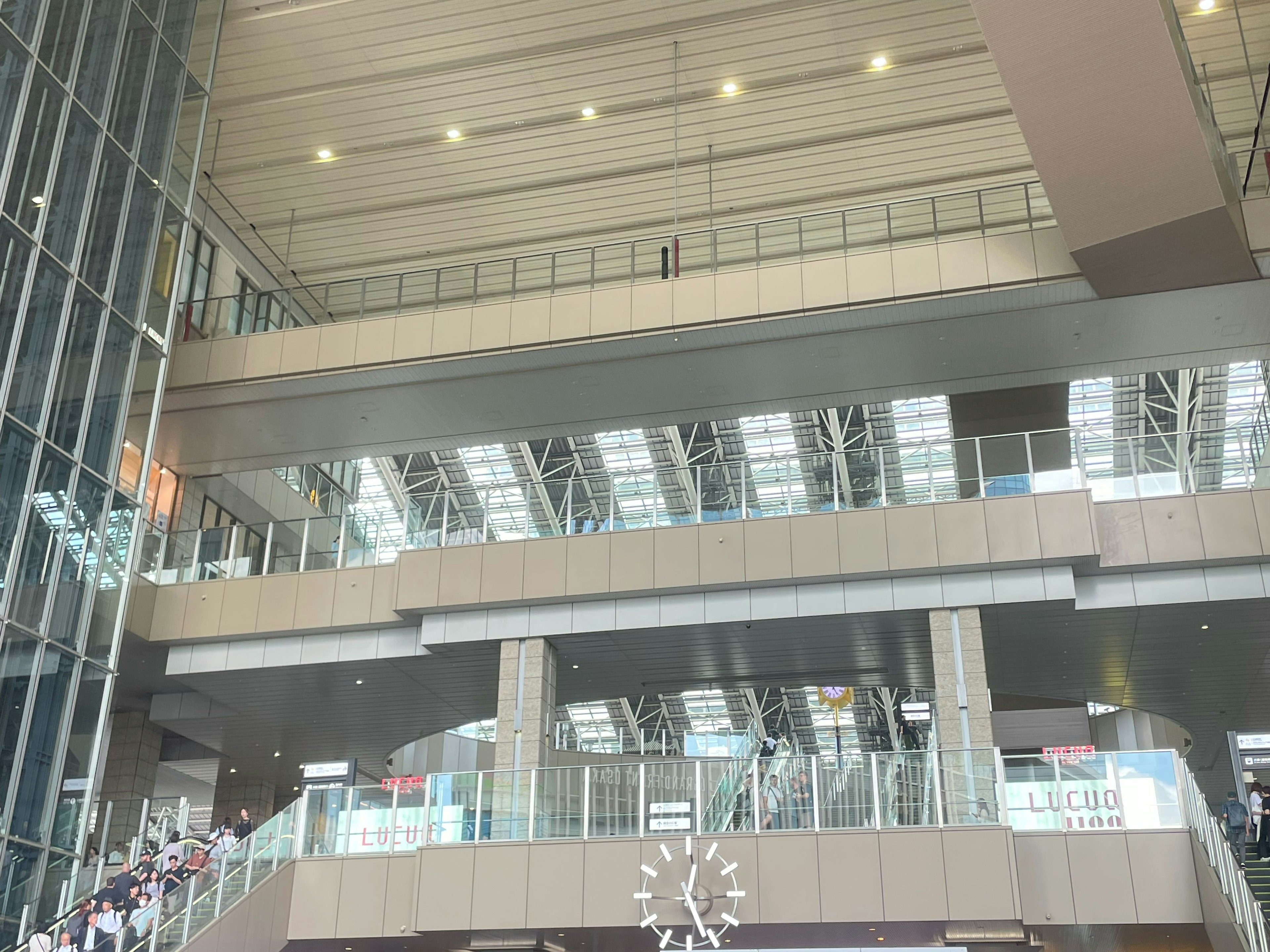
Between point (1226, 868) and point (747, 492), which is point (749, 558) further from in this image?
point (1226, 868)

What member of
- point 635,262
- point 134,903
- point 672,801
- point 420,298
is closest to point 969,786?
point 672,801

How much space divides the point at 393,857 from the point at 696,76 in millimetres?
14118

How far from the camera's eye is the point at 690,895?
16.0 metres

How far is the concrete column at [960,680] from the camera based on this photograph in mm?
17109

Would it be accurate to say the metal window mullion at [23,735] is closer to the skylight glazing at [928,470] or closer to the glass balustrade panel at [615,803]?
the glass balustrade panel at [615,803]

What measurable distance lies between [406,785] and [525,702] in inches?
91.5

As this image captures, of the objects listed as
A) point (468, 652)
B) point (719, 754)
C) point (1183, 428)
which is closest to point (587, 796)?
point (468, 652)

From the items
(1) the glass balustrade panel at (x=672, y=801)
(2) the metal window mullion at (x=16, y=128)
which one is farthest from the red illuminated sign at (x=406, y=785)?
(2) the metal window mullion at (x=16, y=128)

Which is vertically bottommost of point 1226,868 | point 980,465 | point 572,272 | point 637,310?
point 1226,868

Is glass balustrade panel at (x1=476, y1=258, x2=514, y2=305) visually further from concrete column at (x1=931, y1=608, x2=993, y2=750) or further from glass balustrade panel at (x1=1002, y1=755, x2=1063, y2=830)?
glass balustrade panel at (x1=1002, y1=755, x2=1063, y2=830)

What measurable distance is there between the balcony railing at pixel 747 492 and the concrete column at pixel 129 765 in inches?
187

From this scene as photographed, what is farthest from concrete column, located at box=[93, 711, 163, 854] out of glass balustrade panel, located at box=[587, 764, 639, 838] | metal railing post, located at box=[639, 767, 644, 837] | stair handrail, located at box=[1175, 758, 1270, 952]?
stair handrail, located at box=[1175, 758, 1270, 952]

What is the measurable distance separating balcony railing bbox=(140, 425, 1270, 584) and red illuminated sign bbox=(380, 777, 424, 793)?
4.08 meters

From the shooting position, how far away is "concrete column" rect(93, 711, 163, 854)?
24.8 metres
